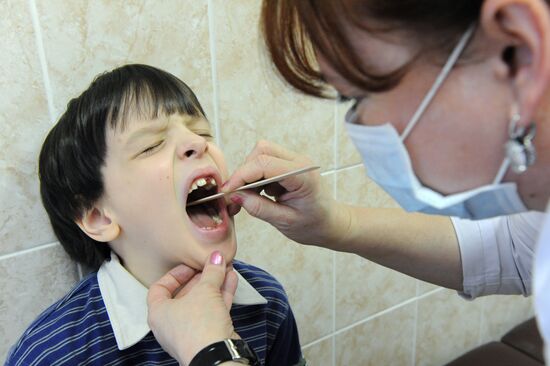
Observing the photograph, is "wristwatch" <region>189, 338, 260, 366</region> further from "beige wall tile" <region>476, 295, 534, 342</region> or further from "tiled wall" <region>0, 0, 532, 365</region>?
"beige wall tile" <region>476, 295, 534, 342</region>

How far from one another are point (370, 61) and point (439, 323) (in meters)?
1.33

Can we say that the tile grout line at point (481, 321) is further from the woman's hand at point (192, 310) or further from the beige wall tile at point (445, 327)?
the woman's hand at point (192, 310)

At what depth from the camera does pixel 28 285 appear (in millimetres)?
915

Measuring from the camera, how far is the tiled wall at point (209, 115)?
824 millimetres

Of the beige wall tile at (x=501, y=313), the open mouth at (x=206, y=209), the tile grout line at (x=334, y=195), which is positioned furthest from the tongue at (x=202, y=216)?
the beige wall tile at (x=501, y=313)

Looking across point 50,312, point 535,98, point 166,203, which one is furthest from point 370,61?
point 50,312

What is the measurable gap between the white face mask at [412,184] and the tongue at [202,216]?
323 mm

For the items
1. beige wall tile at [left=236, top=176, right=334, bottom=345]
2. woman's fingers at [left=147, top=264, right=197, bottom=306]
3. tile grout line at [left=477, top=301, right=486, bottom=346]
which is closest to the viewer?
woman's fingers at [left=147, top=264, right=197, bottom=306]

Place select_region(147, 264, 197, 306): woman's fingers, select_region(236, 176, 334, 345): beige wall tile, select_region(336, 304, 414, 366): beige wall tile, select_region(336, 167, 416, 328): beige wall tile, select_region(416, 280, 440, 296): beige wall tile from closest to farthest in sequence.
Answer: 1. select_region(147, 264, 197, 306): woman's fingers
2. select_region(236, 176, 334, 345): beige wall tile
3. select_region(336, 167, 416, 328): beige wall tile
4. select_region(336, 304, 414, 366): beige wall tile
5. select_region(416, 280, 440, 296): beige wall tile

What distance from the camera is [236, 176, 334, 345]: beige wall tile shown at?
114 cm

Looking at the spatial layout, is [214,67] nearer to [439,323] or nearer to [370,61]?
[370,61]

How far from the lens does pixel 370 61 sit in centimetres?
53

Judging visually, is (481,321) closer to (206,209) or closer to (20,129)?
(206,209)

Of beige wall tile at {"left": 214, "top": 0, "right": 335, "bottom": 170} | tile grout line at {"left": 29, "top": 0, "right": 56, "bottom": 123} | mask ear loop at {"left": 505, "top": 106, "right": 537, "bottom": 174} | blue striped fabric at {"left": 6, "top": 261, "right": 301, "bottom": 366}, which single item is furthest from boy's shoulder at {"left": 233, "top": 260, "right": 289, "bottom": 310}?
mask ear loop at {"left": 505, "top": 106, "right": 537, "bottom": 174}
